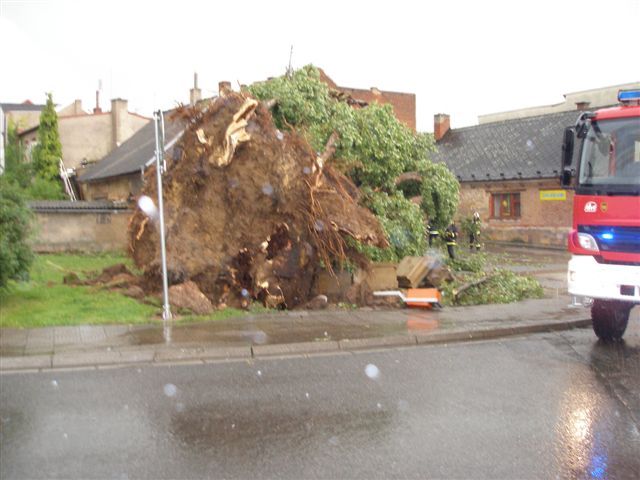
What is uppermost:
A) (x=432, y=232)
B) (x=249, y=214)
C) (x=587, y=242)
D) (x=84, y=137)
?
(x=84, y=137)

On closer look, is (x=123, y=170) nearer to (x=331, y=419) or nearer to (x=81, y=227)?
(x=81, y=227)

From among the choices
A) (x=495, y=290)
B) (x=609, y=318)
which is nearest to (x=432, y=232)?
(x=495, y=290)

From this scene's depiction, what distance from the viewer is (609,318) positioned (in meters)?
10.1

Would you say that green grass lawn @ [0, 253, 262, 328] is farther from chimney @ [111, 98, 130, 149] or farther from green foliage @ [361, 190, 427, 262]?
chimney @ [111, 98, 130, 149]

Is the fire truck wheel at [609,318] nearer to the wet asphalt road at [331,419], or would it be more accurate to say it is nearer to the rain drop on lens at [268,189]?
the wet asphalt road at [331,419]

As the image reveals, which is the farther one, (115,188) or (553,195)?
(553,195)

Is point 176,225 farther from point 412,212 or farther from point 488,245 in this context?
point 488,245

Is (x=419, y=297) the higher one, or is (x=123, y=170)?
(x=123, y=170)

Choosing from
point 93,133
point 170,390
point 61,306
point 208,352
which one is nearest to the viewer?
point 170,390

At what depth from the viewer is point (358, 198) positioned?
43.6ft

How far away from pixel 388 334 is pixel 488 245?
1000 inches

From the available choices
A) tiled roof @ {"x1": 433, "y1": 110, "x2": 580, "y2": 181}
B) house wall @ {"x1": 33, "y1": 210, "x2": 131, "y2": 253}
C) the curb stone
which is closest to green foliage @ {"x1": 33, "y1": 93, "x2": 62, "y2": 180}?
house wall @ {"x1": 33, "y1": 210, "x2": 131, "y2": 253}

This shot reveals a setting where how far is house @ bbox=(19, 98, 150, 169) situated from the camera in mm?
41625

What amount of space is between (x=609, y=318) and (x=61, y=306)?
28.0ft
